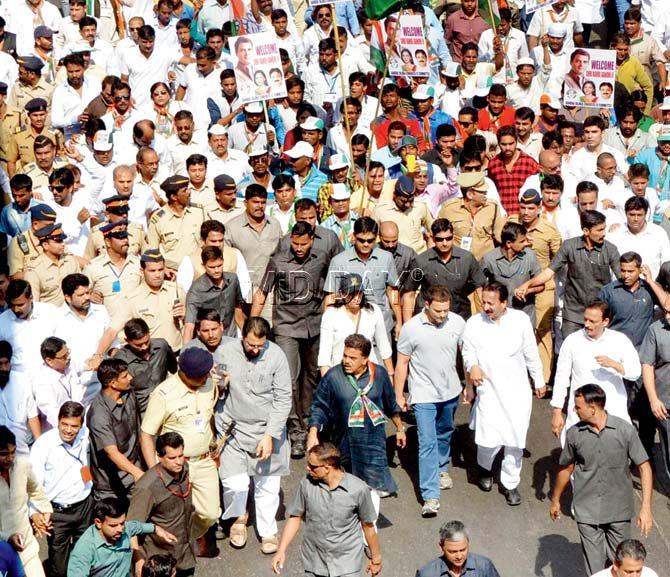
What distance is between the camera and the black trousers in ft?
31.1

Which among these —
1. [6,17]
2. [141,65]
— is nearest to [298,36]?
[141,65]

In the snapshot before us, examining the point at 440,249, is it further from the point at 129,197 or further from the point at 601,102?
the point at 601,102

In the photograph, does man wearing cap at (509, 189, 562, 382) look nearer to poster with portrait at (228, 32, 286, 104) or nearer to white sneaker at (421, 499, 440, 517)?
white sneaker at (421, 499, 440, 517)

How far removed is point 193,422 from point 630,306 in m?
4.12

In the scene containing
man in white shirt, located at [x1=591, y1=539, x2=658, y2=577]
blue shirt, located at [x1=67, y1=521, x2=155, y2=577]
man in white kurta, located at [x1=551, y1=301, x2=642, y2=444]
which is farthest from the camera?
man in white kurta, located at [x1=551, y1=301, x2=642, y2=444]

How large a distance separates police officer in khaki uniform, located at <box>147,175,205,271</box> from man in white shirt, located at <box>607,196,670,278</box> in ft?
13.1

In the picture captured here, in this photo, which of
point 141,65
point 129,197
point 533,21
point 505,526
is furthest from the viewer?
point 533,21

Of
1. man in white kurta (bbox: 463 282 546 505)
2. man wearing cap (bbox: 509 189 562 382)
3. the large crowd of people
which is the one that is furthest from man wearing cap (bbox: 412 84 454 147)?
man in white kurta (bbox: 463 282 546 505)

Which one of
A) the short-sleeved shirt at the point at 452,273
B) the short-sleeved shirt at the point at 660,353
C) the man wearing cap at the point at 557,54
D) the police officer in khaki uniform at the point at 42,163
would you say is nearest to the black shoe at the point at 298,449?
the short-sleeved shirt at the point at 452,273

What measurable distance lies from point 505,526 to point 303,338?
2.44 meters

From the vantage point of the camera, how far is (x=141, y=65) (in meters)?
16.3

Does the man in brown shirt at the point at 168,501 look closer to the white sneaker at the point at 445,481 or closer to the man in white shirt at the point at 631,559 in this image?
the white sneaker at the point at 445,481

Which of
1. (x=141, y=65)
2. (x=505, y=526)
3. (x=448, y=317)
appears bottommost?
(x=505, y=526)

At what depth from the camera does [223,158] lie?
13.8m
